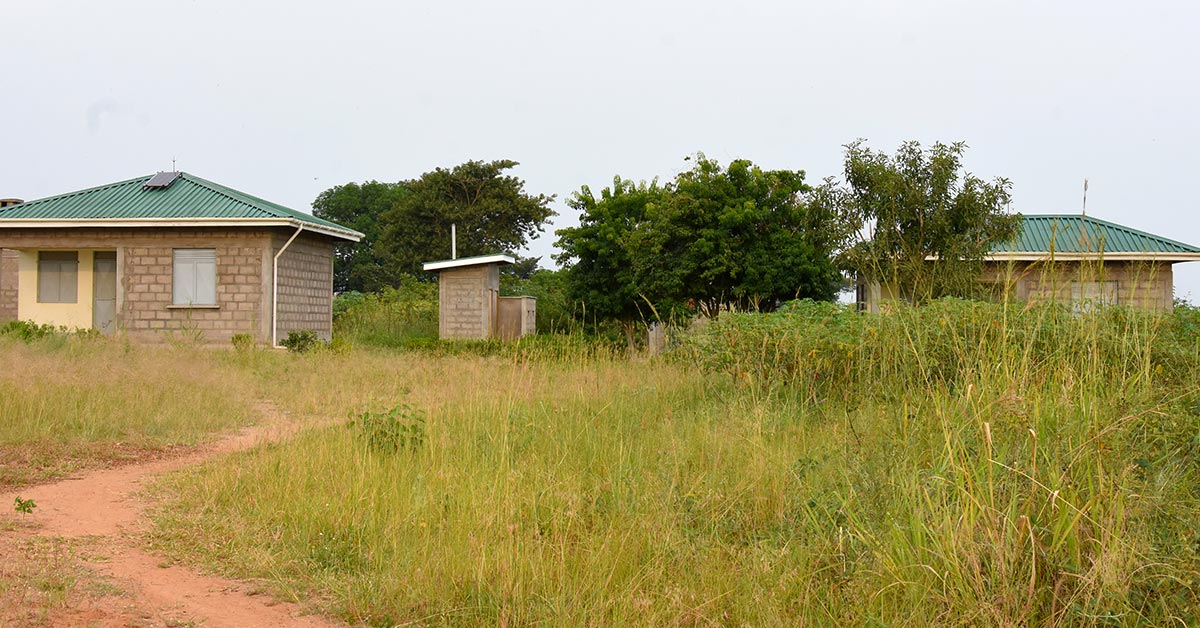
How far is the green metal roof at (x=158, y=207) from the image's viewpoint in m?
17.8

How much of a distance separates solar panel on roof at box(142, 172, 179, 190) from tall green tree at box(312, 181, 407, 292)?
23829mm

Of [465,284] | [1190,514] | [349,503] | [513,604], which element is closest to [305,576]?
[349,503]

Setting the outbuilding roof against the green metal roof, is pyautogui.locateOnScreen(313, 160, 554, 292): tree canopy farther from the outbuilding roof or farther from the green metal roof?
the outbuilding roof

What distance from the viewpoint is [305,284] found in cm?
1931

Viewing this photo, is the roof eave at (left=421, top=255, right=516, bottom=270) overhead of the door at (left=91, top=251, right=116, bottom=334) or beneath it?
overhead

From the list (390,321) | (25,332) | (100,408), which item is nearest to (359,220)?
(390,321)

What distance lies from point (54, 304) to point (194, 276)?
11.5 feet

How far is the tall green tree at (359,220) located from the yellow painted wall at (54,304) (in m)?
24.3

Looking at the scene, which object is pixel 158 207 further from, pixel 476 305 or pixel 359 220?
pixel 359 220

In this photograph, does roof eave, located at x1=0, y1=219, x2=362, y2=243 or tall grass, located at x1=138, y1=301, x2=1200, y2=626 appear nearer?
tall grass, located at x1=138, y1=301, x2=1200, y2=626

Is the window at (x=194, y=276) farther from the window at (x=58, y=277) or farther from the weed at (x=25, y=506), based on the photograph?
the weed at (x=25, y=506)

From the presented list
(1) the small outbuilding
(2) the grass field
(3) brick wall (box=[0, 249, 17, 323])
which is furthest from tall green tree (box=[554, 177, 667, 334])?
(2) the grass field

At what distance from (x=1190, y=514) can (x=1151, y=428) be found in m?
0.42

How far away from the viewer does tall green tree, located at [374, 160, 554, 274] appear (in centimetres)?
3891
